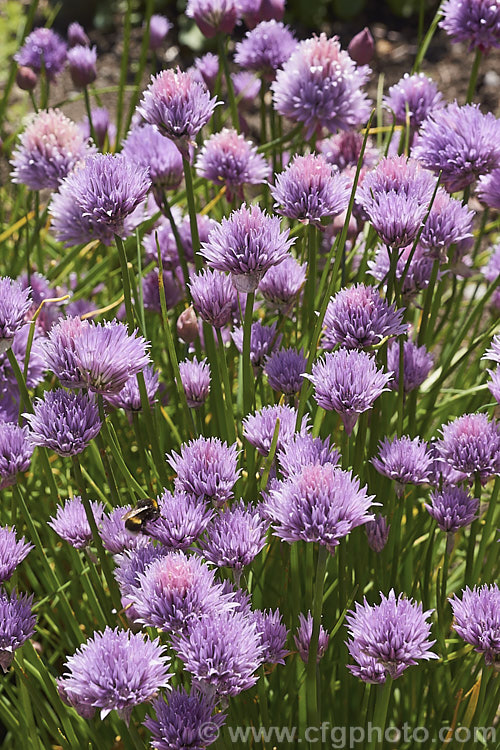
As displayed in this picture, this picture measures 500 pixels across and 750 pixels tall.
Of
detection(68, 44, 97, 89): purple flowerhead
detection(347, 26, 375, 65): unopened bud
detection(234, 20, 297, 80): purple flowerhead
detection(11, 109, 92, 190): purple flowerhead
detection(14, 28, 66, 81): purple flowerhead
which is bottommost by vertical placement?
detection(11, 109, 92, 190): purple flowerhead

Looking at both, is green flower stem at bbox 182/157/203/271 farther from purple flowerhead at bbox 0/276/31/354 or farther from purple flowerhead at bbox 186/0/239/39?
purple flowerhead at bbox 186/0/239/39

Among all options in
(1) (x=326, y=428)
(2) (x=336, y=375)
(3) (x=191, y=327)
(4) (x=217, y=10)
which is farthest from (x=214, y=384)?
(4) (x=217, y=10)

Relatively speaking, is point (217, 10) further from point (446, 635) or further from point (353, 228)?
point (446, 635)

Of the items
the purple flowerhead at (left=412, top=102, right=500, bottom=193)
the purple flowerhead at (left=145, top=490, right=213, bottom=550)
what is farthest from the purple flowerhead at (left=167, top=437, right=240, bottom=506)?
the purple flowerhead at (left=412, top=102, right=500, bottom=193)

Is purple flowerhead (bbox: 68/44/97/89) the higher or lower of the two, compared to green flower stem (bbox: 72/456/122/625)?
higher

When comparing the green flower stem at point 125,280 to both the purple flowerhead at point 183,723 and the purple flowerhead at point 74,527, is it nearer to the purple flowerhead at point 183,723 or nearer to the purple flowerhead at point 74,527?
the purple flowerhead at point 74,527

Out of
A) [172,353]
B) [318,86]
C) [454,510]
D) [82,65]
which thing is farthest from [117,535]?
[82,65]

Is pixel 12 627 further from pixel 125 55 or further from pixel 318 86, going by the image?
pixel 125 55
